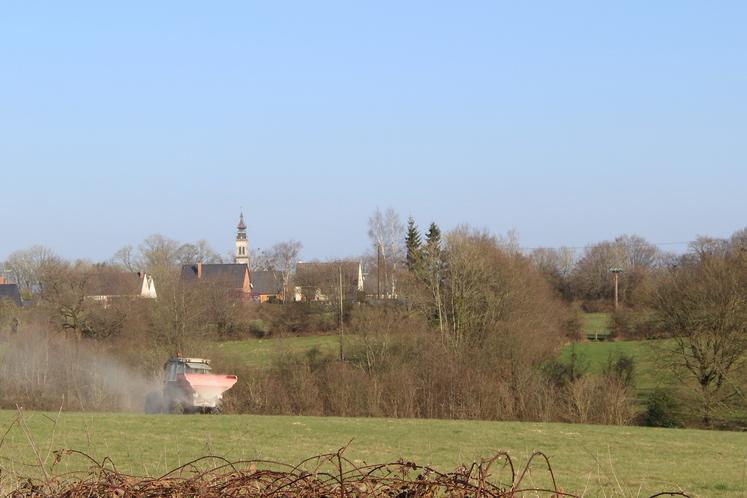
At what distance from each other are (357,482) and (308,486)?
0.57ft

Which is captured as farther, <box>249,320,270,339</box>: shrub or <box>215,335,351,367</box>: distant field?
<box>249,320,270,339</box>: shrub

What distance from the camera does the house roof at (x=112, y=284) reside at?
6250 centimetres

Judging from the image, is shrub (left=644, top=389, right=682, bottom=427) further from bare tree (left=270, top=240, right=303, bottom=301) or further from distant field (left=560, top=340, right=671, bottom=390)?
bare tree (left=270, top=240, right=303, bottom=301)

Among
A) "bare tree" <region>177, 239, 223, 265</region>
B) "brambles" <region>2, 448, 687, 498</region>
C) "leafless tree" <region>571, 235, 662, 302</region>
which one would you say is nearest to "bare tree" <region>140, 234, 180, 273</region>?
"bare tree" <region>177, 239, 223, 265</region>

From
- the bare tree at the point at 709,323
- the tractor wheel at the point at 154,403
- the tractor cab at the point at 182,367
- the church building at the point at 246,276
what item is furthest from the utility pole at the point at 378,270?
the tractor cab at the point at 182,367

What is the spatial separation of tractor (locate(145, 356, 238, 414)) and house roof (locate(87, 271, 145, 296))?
29132 mm

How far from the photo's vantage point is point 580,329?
61.9 m

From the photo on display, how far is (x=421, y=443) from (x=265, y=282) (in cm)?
10272

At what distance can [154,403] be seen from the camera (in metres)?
33.8

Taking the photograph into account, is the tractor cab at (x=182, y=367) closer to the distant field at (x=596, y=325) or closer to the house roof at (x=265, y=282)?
the distant field at (x=596, y=325)

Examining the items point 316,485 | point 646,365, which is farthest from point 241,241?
point 316,485

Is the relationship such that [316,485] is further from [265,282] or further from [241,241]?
[241,241]

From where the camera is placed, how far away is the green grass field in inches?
595

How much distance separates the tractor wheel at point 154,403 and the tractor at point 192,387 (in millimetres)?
685
